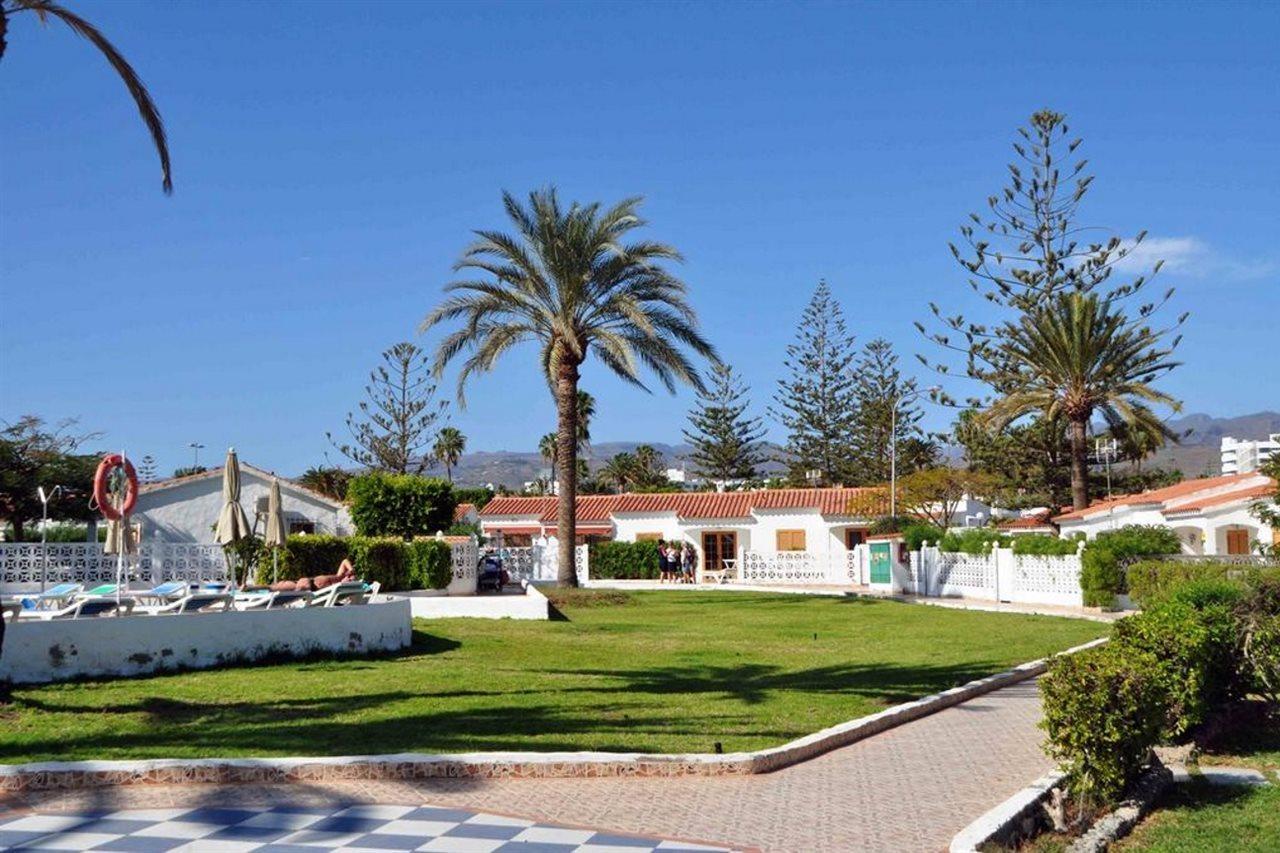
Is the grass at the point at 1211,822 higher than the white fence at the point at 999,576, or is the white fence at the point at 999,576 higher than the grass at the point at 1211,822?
the white fence at the point at 999,576

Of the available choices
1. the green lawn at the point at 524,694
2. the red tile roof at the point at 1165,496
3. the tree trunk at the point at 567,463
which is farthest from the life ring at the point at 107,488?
the red tile roof at the point at 1165,496

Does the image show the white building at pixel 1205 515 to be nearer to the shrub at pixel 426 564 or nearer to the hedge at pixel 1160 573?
the hedge at pixel 1160 573

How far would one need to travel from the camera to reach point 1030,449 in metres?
57.5

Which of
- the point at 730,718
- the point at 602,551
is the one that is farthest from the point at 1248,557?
the point at 602,551

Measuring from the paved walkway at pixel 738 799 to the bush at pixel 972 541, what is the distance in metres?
23.8

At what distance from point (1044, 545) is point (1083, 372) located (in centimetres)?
1166

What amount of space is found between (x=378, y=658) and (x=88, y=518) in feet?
83.6

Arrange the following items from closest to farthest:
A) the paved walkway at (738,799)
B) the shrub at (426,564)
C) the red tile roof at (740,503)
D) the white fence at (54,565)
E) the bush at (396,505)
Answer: the paved walkway at (738,799) → the white fence at (54,565) → the shrub at (426,564) → the bush at (396,505) → the red tile roof at (740,503)

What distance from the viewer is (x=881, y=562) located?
38.5 meters

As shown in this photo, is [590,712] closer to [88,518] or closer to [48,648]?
[48,648]

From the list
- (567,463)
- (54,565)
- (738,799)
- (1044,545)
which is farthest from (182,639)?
(1044,545)

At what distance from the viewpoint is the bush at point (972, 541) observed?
3256 cm

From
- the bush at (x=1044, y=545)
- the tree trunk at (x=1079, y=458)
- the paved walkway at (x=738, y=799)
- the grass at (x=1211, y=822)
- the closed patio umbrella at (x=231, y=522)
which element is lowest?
the grass at (x=1211, y=822)

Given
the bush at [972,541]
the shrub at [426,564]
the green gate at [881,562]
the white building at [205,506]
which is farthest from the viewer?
the green gate at [881,562]
